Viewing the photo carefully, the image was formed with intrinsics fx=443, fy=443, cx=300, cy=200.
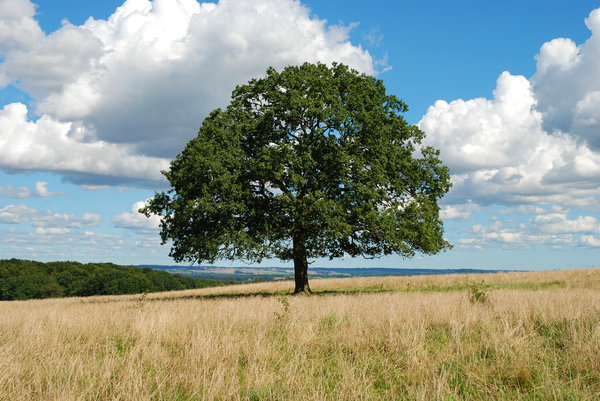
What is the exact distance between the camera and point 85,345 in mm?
8273

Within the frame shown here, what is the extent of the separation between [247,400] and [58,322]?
7.83 meters

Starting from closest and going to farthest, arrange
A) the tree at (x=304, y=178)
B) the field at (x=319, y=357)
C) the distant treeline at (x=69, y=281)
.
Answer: the field at (x=319, y=357)
the tree at (x=304, y=178)
the distant treeline at (x=69, y=281)

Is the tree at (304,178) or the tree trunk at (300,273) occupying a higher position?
the tree at (304,178)

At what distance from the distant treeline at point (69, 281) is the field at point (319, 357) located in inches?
2718

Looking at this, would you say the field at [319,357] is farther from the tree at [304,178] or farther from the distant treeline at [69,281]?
the distant treeline at [69,281]

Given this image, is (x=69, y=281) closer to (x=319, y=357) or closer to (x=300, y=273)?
(x=300, y=273)

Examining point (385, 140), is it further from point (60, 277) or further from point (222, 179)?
point (60, 277)

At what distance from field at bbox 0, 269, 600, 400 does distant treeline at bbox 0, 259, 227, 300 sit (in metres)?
69.0

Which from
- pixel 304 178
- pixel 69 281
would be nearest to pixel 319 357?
pixel 304 178

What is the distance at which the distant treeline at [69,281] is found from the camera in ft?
274

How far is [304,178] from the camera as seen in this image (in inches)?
866

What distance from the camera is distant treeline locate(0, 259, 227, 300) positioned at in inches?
3287

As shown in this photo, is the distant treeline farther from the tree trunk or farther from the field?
the field

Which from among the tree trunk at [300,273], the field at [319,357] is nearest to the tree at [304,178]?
the tree trunk at [300,273]
